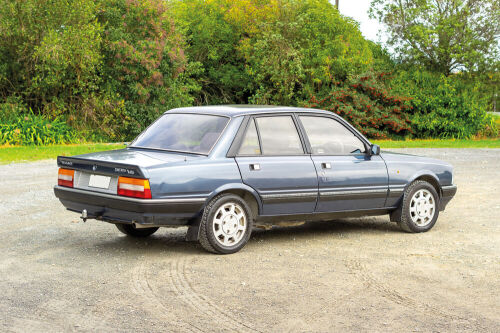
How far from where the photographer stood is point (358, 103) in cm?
3397

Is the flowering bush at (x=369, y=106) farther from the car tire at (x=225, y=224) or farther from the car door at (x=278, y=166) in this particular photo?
the car tire at (x=225, y=224)

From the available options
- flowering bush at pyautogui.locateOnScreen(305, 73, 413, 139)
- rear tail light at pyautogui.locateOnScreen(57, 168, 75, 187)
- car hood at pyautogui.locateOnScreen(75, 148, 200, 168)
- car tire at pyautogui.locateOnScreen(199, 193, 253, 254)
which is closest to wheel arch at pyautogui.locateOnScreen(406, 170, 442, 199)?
car tire at pyautogui.locateOnScreen(199, 193, 253, 254)

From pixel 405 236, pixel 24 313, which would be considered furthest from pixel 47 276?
pixel 405 236

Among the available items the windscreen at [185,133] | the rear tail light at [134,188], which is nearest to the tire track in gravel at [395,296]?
the windscreen at [185,133]

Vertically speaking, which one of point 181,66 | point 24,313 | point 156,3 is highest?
point 156,3

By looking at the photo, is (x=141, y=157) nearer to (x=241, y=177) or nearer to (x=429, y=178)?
(x=241, y=177)

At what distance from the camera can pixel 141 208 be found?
683 cm

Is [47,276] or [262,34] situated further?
[262,34]

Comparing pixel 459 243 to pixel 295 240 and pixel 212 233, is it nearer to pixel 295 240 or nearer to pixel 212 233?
pixel 295 240

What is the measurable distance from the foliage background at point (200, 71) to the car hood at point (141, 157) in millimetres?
18302

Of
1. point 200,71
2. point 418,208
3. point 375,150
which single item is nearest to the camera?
point 375,150

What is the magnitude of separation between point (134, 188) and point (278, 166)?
168cm

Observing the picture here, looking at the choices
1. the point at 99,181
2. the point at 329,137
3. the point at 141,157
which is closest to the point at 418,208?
the point at 329,137

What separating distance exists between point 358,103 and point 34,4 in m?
15.5
